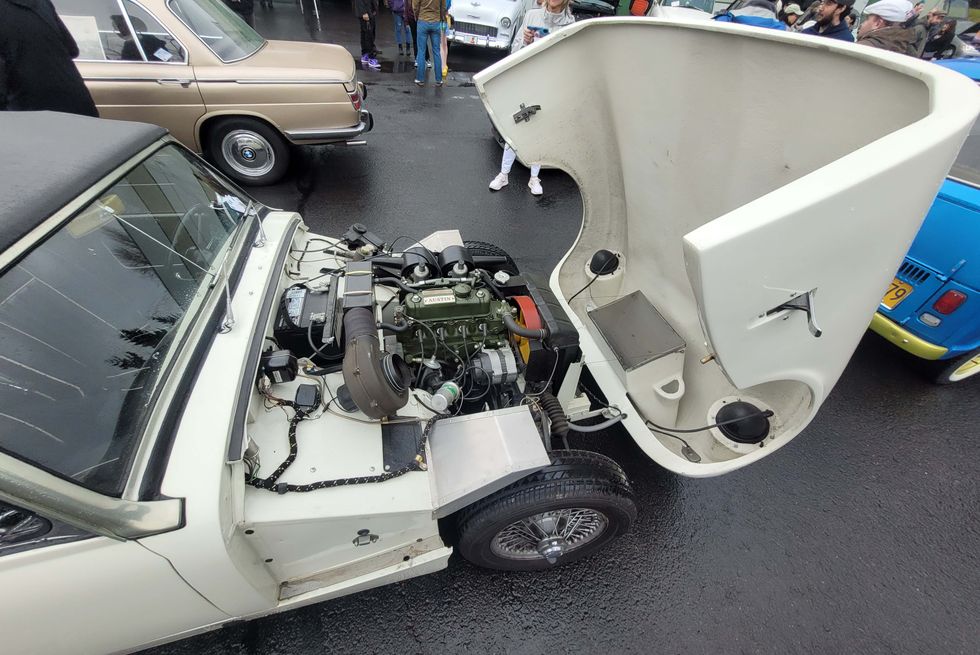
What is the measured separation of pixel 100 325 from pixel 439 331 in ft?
4.33

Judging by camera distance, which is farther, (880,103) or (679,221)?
(679,221)

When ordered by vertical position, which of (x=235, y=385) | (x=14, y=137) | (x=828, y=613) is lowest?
(x=828, y=613)

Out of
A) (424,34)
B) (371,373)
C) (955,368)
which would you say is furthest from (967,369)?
(424,34)

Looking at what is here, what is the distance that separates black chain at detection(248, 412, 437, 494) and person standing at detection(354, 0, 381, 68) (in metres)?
9.02

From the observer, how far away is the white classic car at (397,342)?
1.32 meters

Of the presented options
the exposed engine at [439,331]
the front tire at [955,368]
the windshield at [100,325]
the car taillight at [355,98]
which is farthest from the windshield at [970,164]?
the car taillight at [355,98]

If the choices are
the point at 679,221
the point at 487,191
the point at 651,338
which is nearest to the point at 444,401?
the point at 651,338

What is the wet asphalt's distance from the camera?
2121 mm

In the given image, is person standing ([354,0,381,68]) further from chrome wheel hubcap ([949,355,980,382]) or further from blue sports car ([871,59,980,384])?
chrome wheel hubcap ([949,355,980,382])

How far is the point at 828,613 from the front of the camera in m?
2.26

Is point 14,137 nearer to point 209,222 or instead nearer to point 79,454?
point 209,222

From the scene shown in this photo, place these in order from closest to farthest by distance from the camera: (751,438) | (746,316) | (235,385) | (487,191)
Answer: (746,316) → (235,385) → (751,438) → (487,191)

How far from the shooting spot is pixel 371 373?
1722 millimetres

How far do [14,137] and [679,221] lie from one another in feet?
10.4
